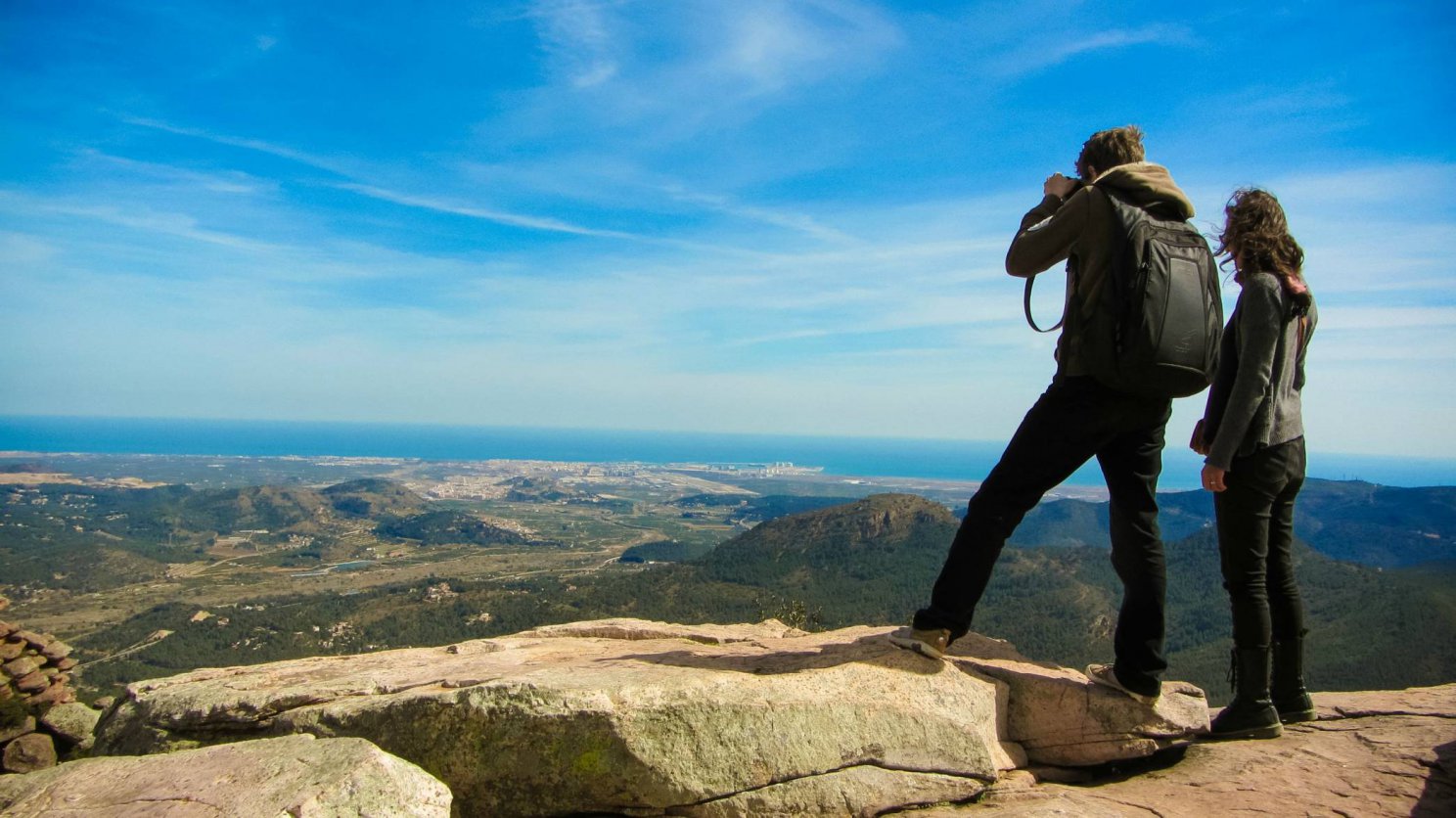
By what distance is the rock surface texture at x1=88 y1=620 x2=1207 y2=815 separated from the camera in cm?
477

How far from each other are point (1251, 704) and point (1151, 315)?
345 centimetres

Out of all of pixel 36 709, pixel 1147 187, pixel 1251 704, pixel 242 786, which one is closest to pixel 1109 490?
pixel 1147 187

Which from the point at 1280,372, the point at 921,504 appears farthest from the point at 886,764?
the point at 921,504

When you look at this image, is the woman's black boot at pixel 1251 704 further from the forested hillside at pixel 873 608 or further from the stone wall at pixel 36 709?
the forested hillside at pixel 873 608

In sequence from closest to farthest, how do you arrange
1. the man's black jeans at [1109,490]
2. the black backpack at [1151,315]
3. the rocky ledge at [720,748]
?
1. the rocky ledge at [720,748]
2. the black backpack at [1151,315]
3. the man's black jeans at [1109,490]

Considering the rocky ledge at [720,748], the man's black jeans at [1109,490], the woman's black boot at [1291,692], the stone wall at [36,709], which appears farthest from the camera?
the stone wall at [36,709]

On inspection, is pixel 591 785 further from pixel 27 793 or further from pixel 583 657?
pixel 27 793

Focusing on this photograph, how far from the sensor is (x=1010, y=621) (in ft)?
263

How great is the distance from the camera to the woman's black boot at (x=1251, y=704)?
575cm

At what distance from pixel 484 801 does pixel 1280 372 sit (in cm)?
665

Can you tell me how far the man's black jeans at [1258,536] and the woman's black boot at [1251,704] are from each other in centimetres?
13

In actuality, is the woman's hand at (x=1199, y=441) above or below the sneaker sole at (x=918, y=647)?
above

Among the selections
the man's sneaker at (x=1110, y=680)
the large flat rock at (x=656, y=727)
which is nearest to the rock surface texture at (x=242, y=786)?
the large flat rock at (x=656, y=727)

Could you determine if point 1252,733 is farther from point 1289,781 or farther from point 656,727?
point 656,727
